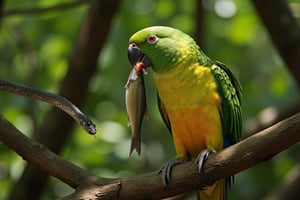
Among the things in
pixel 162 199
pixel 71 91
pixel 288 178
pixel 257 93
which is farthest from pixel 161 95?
pixel 257 93

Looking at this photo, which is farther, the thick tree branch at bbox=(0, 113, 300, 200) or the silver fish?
the silver fish

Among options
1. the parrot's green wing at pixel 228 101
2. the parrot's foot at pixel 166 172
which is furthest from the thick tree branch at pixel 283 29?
the parrot's foot at pixel 166 172

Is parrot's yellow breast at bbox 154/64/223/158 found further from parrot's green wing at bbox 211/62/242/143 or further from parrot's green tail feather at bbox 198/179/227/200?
parrot's green tail feather at bbox 198/179/227/200

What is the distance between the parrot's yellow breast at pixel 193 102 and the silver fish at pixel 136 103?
9cm

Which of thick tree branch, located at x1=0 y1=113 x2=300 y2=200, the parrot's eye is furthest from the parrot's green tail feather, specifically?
the parrot's eye

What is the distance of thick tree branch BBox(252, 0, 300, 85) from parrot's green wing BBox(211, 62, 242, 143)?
0.73m

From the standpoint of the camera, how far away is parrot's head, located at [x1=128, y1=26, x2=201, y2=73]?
9.57 feet

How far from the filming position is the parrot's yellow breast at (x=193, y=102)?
295cm

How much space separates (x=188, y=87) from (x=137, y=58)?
0.76 ft

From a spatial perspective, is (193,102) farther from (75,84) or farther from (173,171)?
(75,84)

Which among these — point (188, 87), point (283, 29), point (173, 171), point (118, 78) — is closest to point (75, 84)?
point (118, 78)

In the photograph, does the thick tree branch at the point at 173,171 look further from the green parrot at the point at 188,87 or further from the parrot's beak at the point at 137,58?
the parrot's beak at the point at 137,58

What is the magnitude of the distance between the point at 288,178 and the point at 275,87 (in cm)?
79

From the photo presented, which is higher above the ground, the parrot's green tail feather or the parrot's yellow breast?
the parrot's yellow breast
